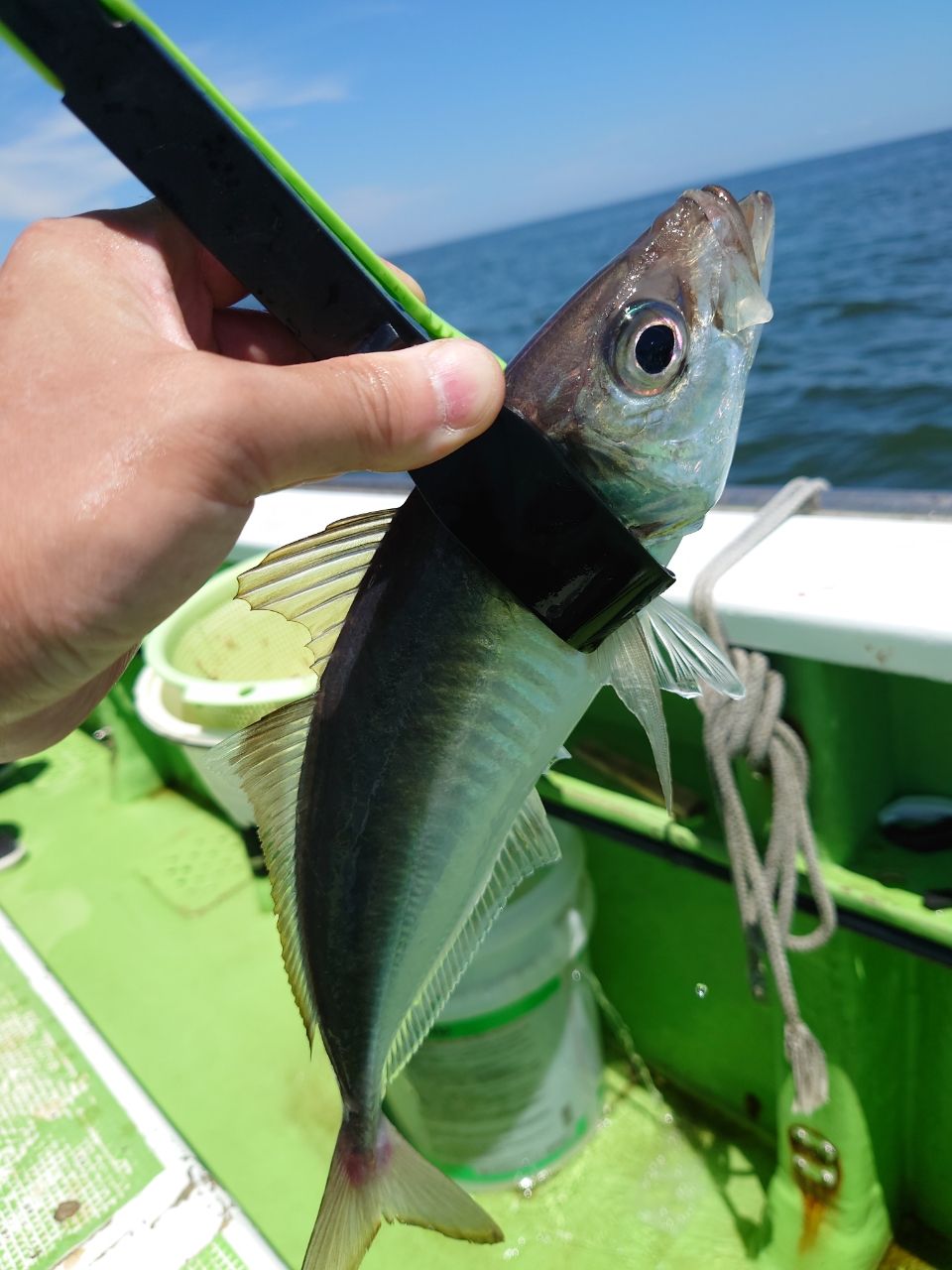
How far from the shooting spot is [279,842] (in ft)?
4.40

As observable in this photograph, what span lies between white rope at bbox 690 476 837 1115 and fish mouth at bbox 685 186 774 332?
0.79 metres

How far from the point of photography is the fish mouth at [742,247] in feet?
3.54

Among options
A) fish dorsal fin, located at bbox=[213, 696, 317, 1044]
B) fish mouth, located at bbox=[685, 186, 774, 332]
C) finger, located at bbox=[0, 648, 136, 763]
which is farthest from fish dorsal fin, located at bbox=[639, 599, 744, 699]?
finger, located at bbox=[0, 648, 136, 763]

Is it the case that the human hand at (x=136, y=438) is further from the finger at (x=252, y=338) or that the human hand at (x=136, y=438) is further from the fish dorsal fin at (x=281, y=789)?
the finger at (x=252, y=338)

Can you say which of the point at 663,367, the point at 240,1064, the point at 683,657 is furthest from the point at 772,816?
the point at 240,1064

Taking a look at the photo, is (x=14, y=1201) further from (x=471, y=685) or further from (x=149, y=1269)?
(x=471, y=685)

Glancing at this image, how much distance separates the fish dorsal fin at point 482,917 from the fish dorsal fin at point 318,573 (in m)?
0.38

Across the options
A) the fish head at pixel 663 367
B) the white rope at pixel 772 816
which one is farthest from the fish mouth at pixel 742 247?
the white rope at pixel 772 816

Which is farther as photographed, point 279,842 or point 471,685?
point 279,842

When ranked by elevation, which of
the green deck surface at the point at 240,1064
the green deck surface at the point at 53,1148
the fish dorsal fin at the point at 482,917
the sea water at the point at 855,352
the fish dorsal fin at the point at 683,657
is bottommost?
the sea water at the point at 855,352

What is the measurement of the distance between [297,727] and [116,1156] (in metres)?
1.49

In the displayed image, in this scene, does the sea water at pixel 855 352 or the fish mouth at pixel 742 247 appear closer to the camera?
the fish mouth at pixel 742 247

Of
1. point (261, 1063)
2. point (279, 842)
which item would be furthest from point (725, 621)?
point (261, 1063)

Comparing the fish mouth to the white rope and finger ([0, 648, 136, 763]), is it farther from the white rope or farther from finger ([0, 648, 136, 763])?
finger ([0, 648, 136, 763])
